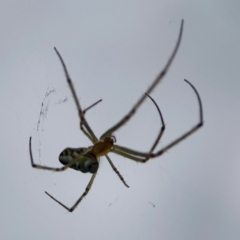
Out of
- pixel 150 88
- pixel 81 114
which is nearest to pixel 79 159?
pixel 81 114

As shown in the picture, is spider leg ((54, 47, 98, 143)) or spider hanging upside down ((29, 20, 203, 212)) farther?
spider hanging upside down ((29, 20, 203, 212))

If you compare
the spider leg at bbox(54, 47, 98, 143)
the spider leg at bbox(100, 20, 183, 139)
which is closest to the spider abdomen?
the spider leg at bbox(54, 47, 98, 143)

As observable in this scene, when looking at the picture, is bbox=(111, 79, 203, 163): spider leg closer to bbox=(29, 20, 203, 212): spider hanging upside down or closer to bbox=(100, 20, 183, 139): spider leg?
bbox=(29, 20, 203, 212): spider hanging upside down

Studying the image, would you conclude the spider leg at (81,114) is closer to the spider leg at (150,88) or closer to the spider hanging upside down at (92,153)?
the spider hanging upside down at (92,153)

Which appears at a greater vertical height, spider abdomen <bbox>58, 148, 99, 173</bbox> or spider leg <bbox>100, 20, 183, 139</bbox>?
spider leg <bbox>100, 20, 183, 139</bbox>

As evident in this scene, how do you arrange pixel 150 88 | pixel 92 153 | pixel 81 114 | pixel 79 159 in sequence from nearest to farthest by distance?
pixel 150 88 → pixel 81 114 → pixel 79 159 → pixel 92 153

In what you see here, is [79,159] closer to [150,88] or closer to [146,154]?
[146,154]

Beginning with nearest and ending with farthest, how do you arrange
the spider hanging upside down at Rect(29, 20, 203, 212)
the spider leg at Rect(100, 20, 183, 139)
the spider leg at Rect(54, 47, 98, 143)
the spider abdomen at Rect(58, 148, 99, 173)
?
the spider leg at Rect(100, 20, 183, 139)
the spider leg at Rect(54, 47, 98, 143)
the spider hanging upside down at Rect(29, 20, 203, 212)
the spider abdomen at Rect(58, 148, 99, 173)

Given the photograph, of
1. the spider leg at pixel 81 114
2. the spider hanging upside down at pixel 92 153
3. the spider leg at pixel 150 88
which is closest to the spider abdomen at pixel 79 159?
the spider hanging upside down at pixel 92 153

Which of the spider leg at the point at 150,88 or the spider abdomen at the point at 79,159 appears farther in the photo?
the spider abdomen at the point at 79,159

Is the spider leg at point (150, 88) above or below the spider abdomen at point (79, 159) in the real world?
above

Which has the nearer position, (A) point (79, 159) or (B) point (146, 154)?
(B) point (146, 154)

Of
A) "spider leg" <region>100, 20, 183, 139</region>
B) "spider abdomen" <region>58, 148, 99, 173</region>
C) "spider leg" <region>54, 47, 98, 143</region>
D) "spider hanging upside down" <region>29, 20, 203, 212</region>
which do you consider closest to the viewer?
"spider leg" <region>100, 20, 183, 139</region>

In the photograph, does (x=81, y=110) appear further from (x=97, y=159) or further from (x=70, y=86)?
(x=97, y=159)
